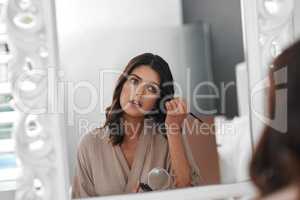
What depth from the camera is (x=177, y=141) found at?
0.90 metres

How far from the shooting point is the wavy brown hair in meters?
0.88

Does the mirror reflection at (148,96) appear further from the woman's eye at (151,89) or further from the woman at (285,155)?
the woman at (285,155)

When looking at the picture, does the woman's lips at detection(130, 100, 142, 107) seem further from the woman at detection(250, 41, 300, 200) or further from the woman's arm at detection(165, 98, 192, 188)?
the woman at detection(250, 41, 300, 200)

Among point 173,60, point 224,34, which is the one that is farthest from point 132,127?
point 224,34

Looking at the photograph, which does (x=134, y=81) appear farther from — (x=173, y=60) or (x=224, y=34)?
(x=224, y=34)

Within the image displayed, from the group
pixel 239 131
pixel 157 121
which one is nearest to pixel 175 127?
pixel 157 121

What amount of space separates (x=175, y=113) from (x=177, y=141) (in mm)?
61

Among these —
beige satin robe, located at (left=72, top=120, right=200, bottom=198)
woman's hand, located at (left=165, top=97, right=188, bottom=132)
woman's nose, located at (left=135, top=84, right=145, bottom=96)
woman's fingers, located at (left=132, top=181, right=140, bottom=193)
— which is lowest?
woman's fingers, located at (left=132, top=181, right=140, bottom=193)

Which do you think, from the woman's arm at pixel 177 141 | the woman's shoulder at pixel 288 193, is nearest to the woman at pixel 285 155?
the woman's shoulder at pixel 288 193

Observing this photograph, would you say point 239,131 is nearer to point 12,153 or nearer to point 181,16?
point 181,16

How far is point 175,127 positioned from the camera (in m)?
0.90

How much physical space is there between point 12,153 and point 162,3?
0.45 meters

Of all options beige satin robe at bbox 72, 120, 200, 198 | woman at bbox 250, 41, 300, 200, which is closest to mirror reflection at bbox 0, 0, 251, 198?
beige satin robe at bbox 72, 120, 200, 198

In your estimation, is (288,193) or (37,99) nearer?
(288,193)
